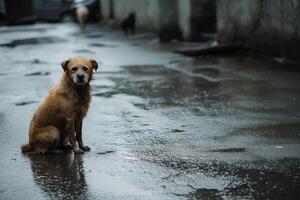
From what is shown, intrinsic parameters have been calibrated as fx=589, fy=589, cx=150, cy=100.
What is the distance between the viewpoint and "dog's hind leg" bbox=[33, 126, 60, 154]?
242 inches

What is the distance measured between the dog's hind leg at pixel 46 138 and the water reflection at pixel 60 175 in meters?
0.09

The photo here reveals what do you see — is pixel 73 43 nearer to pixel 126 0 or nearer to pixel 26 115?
pixel 126 0

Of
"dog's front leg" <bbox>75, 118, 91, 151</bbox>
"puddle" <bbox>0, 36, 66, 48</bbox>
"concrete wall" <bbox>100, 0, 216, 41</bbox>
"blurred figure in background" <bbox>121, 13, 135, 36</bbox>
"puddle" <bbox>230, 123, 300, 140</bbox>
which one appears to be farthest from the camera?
"blurred figure in background" <bbox>121, 13, 135, 36</bbox>

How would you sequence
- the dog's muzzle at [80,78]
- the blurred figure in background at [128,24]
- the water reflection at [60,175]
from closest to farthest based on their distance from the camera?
1. the water reflection at [60,175]
2. the dog's muzzle at [80,78]
3. the blurred figure in background at [128,24]

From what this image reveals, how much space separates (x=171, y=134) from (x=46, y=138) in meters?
1.66

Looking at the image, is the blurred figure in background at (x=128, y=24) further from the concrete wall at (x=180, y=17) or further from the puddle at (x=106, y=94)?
the puddle at (x=106, y=94)

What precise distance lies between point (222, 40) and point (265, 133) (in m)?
9.14

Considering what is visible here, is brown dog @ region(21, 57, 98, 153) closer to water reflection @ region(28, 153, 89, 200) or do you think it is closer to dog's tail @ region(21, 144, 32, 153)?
dog's tail @ region(21, 144, 32, 153)

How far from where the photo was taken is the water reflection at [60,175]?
5.04m

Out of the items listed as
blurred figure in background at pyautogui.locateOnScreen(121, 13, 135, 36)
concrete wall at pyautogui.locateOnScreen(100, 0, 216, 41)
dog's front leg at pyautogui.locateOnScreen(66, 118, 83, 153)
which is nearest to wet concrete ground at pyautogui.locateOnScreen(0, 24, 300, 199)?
dog's front leg at pyautogui.locateOnScreen(66, 118, 83, 153)

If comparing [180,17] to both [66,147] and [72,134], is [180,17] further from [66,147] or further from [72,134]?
[72,134]

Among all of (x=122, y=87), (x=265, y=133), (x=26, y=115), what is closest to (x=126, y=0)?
(x=122, y=87)

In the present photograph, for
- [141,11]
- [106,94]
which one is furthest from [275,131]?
[141,11]

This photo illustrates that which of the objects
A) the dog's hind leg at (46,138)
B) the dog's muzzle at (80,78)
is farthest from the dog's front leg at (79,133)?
the dog's muzzle at (80,78)
